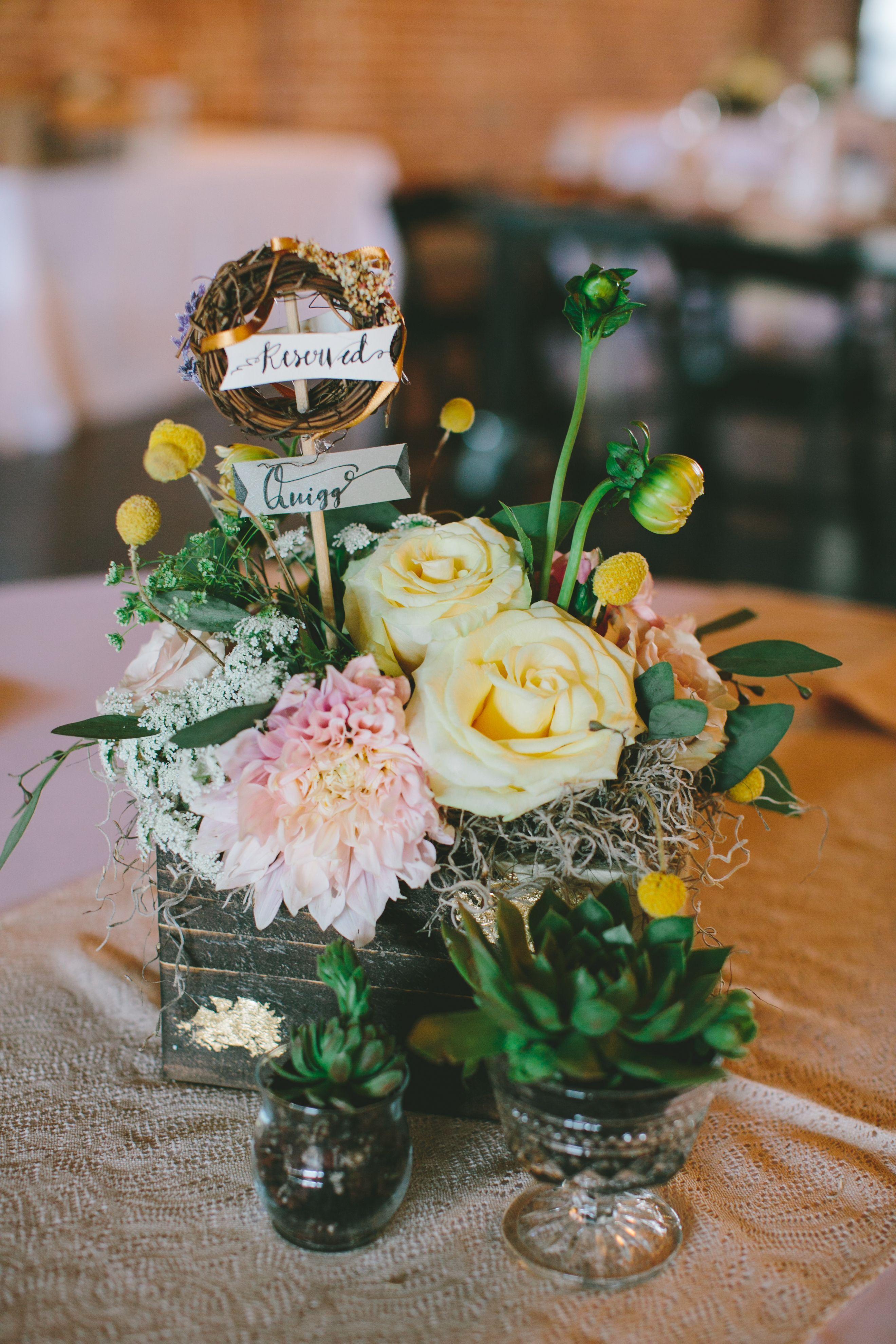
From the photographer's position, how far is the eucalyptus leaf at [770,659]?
680 millimetres

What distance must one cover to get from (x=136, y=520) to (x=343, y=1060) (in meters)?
0.31

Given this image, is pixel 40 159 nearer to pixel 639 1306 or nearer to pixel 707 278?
pixel 707 278

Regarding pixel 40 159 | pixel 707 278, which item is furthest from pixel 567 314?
pixel 40 159

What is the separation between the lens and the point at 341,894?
573 millimetres

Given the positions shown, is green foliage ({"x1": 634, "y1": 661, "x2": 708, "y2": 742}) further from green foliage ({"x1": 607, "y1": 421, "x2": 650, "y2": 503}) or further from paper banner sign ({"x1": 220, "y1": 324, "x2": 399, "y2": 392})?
paper banner sign ({"x1": 220, "y1": 324, "x2": 399, "y2": 392})

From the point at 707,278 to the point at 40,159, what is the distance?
2.41 m

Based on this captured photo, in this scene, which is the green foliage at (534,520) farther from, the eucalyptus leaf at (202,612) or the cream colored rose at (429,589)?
the eucalyptus leaf at (202,612)

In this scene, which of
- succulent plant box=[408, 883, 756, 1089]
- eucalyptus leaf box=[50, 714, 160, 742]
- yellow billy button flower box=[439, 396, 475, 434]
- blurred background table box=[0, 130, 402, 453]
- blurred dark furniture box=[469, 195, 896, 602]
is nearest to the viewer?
succulent plant box=[408, 883, 756, 1089]

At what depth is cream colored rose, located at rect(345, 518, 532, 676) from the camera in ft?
1.96

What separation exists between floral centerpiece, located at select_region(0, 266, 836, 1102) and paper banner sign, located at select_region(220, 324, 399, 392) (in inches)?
1.9

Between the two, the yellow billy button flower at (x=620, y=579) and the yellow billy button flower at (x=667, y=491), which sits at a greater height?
the yellow billy button flower at (x=667, y=491)

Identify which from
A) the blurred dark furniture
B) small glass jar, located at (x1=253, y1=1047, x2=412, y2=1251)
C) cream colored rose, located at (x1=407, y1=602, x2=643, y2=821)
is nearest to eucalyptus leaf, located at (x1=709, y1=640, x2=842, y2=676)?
cream colored rose, located at (x1=407, y1=602, x2=643, y2=821)

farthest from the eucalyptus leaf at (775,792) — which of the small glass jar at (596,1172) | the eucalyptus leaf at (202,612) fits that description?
the eucalyptus leaf at (202,612)

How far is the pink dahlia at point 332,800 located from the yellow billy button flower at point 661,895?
106 millimetres
